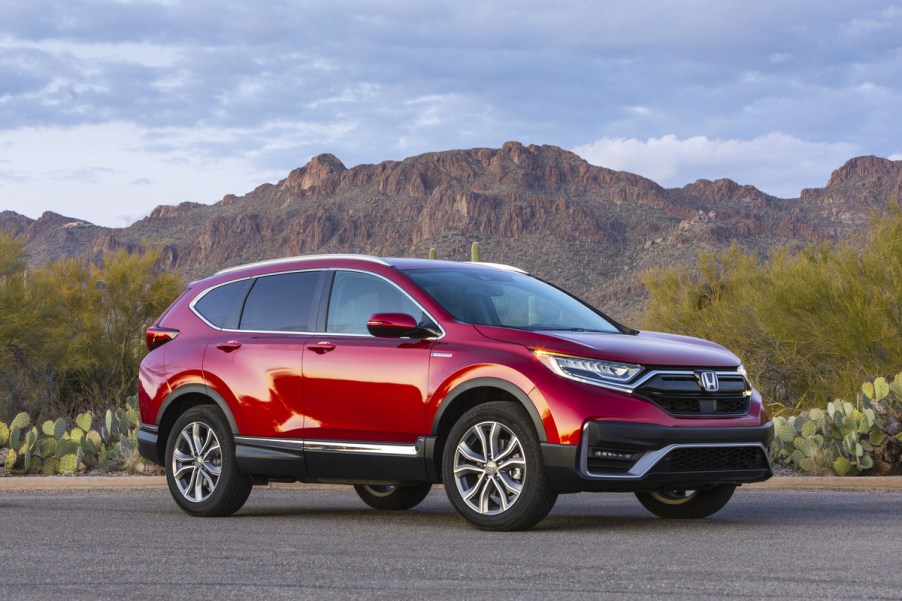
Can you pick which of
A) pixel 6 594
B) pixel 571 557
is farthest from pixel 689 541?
pixel 6 594

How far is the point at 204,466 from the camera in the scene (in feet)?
34.0

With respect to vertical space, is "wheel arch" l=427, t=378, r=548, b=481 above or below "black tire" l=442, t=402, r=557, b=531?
above

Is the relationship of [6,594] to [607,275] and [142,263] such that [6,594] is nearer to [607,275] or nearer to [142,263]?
[142,263]

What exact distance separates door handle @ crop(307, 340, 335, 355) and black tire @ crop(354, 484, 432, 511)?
1687mm

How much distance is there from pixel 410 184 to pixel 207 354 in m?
73.1

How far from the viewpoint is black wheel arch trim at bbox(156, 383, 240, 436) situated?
10.2 meters

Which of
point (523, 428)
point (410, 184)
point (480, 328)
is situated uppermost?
point (410, 184)

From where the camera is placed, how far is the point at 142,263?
113 ft

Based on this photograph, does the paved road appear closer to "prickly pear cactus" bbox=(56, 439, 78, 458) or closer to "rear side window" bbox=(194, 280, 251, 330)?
"rear side window" bbox=(194, 280, 251, 330)

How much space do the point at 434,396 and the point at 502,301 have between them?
1.31 m

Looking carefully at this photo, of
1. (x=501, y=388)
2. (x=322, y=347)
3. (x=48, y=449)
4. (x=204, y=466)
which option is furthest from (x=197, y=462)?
(x=48, y=449)

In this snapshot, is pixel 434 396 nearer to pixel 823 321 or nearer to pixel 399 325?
pixel 399 325

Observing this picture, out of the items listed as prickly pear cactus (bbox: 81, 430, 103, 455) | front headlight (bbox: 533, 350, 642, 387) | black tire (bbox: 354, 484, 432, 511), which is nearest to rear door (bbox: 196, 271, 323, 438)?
black tire (bbox: 354, 484, 432, 511)

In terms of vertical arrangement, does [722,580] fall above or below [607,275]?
below
